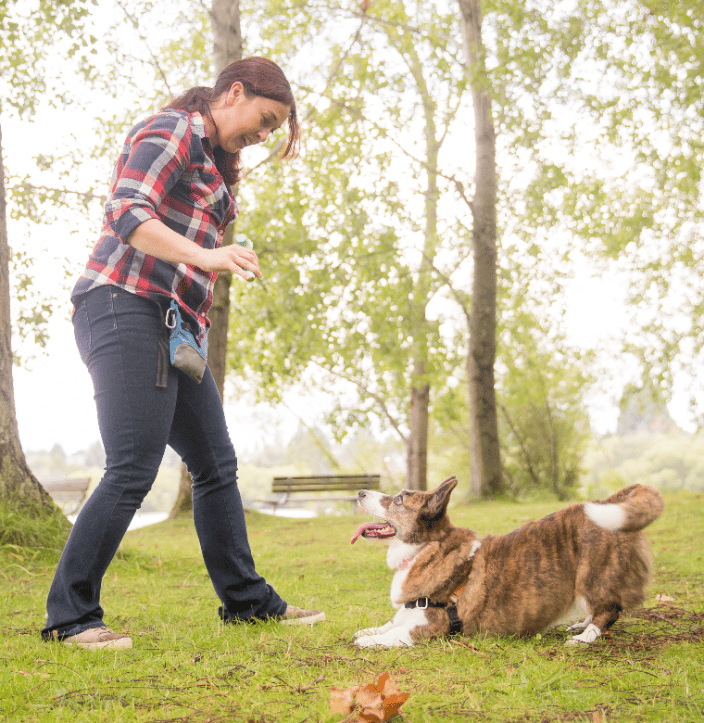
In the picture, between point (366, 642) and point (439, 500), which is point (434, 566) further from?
point (366, 642)

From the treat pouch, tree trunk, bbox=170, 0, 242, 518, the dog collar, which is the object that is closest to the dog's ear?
the dog collar

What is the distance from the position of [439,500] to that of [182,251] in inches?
63.1

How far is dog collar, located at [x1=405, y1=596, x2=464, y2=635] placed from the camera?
287 centimetres

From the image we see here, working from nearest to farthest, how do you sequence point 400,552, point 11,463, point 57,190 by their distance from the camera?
point 400,552
point 11,463
point 57,190

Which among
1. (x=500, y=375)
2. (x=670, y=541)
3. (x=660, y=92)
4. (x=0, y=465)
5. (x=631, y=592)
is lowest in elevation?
(x=670, y=541)

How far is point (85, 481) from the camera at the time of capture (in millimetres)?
15273

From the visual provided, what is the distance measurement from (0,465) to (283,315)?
8669 millimetres

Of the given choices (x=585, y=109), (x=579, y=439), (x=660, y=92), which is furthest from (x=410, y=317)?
(x=579, y=439)

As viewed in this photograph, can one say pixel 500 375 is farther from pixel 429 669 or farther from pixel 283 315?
pixel 429 669

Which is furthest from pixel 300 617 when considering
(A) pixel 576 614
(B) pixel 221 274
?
(B) pixel 221 274

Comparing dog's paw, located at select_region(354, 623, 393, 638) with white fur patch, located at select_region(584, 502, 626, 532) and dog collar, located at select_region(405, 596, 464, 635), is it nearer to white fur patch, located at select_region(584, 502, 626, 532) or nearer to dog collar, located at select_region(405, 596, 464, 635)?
dog collar, located at select_region(405, 596, 464, 635)

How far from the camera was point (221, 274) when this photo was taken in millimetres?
9961

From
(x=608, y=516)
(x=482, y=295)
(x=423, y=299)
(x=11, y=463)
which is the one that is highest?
(x=423, y=299)

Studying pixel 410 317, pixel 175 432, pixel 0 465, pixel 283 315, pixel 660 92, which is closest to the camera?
pixel 175 432
